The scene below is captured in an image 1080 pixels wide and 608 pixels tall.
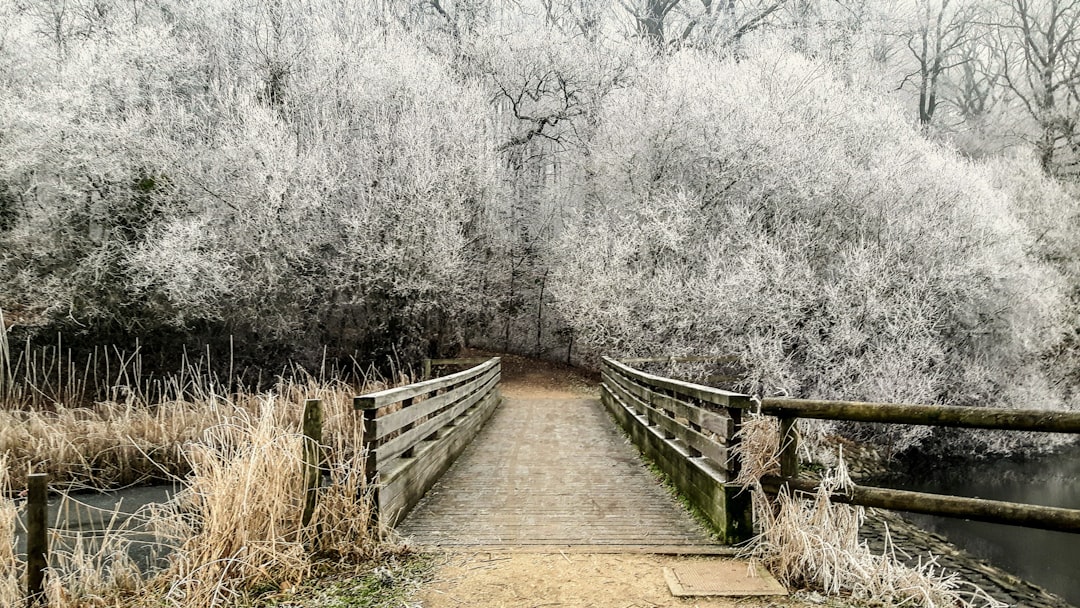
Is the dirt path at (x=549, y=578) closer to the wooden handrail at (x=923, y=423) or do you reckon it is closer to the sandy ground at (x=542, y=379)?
the wooden handrail at (x=923, y=423)

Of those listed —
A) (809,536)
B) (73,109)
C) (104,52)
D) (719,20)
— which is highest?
(719,20)

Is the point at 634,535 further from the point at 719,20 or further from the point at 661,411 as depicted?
the point at 719,20

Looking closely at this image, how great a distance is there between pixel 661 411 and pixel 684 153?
13.8 meters

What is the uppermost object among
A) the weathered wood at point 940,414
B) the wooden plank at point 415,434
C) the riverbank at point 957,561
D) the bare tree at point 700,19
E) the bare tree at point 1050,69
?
the bare tree at point 700,19

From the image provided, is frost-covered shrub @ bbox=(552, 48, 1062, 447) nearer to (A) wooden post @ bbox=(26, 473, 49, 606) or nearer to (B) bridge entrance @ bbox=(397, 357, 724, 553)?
(B) bridge entrance @ bbox=(397, 357, 724, 553)

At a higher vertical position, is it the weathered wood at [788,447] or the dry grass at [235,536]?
the weathered wood at [788,447]

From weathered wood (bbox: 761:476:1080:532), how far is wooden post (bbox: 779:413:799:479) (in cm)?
6

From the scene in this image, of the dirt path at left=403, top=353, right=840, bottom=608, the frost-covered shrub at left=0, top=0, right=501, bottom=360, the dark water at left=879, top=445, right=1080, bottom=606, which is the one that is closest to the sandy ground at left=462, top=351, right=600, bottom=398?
the frost-covered shrub at left=0, top=0, right=501, bottom=360

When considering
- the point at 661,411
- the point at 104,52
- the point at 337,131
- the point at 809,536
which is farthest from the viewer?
the point at 337,131

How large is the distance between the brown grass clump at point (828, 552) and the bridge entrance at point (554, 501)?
1.63 feet

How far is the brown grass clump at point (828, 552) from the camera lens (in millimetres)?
3861

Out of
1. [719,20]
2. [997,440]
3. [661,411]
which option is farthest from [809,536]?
[719,20]

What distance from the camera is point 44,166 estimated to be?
616 inches

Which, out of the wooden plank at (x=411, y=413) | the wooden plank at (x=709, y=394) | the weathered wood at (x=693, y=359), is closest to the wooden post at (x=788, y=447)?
the wooden plank at (x=709, y=394)
